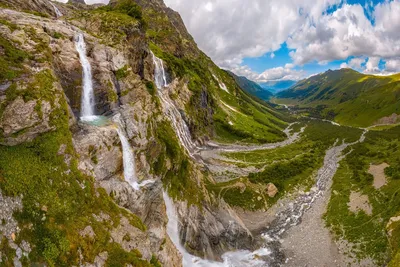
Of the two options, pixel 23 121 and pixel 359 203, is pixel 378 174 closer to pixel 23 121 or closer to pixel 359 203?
pixel 359 203

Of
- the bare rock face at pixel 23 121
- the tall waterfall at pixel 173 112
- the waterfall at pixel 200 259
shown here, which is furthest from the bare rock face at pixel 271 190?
the bare rock face at pixel 23 121

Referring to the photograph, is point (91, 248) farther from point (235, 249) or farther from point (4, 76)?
point (235, 249)

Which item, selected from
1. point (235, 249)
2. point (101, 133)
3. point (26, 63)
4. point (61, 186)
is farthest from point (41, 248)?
point (235, 249)

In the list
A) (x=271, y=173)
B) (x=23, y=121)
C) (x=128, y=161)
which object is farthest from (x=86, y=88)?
(x=271, y=173)

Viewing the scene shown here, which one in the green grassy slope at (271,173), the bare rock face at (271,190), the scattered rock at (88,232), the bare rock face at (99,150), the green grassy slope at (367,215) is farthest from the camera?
the bare rock face at (271,190)

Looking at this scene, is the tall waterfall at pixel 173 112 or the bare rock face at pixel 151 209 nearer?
the bare rock face at pixel 151 209

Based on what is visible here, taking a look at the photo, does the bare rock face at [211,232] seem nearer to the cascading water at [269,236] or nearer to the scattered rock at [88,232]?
the cascading water at [269,236]

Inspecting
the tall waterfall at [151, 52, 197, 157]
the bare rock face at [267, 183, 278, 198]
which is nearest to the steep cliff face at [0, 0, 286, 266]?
the bare rock face at [267, 183, 278, 198]
